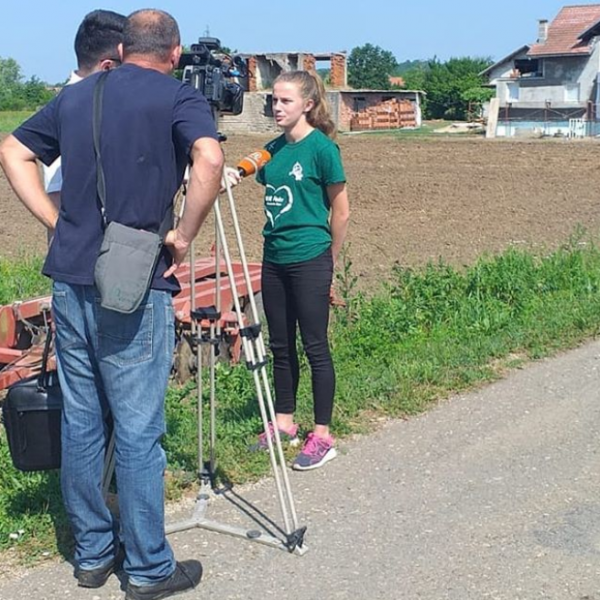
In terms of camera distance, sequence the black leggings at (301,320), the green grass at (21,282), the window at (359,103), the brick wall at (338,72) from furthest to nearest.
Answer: the brick wall at (338,72) < the window at (359,103) < the green grass at (21,282) < the black leggings at (301,320)

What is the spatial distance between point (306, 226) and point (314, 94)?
2.20 ft

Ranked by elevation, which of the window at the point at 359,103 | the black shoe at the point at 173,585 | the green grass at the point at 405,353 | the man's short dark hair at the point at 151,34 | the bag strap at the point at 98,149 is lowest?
the window at the point at 359,103

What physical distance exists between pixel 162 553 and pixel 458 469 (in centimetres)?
188

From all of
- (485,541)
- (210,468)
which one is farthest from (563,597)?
(210,468)

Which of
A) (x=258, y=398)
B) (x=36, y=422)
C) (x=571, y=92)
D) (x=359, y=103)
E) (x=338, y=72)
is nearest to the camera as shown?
(x=36, y=422)

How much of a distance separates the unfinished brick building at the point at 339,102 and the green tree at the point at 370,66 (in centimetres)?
4179

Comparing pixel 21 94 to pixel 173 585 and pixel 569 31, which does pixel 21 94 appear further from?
pixel 173 585

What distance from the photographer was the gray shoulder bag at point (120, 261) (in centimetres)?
352

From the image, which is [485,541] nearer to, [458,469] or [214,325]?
[458,469]

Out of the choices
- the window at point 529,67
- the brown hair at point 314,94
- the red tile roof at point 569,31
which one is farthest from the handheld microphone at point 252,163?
the window at point 529,67

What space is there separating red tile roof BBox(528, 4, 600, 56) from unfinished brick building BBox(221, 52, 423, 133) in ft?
29.0

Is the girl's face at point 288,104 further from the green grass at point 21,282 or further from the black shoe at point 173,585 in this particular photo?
the green grass at point 21,282

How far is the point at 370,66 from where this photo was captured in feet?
450

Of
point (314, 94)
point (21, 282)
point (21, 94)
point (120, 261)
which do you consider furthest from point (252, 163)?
point (21, 94)
